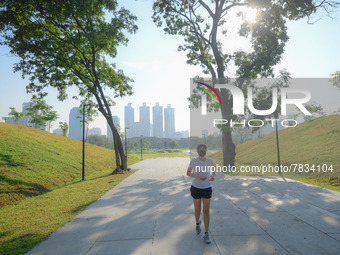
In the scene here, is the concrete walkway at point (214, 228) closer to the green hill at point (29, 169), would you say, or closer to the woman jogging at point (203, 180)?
the woman jogging at point (203, 180)

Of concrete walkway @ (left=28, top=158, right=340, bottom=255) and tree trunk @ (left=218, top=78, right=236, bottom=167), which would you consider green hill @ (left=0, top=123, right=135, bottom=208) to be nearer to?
concrete walkway @ (left=28, top=158, right=340, bottom=255)

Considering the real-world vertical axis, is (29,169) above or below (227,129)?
below

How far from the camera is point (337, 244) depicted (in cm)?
410

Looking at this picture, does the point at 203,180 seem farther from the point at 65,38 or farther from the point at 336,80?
the point at 336,80

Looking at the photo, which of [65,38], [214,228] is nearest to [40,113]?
[65,38]

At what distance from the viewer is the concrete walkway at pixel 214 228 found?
4121 mm

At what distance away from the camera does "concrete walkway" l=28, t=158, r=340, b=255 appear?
4.12 meters

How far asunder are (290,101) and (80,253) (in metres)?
15.2

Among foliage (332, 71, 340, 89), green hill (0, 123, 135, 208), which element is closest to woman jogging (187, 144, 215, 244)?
green hill (0, 123, 135, 208)

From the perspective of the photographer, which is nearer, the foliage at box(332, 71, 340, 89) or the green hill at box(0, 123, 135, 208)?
the green hill at box(0, 123, 135, 208)

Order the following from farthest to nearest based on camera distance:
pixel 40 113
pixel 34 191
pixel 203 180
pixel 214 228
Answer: pixel 40 113 < pixel 34 191 < pixel 214 228 < pixel 203 180

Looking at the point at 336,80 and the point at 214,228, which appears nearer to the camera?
the point at 214,228

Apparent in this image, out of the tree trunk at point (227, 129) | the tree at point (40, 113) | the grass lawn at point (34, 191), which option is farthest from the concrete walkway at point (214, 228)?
the tree at point (40, 113)

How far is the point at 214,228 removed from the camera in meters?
5.12
